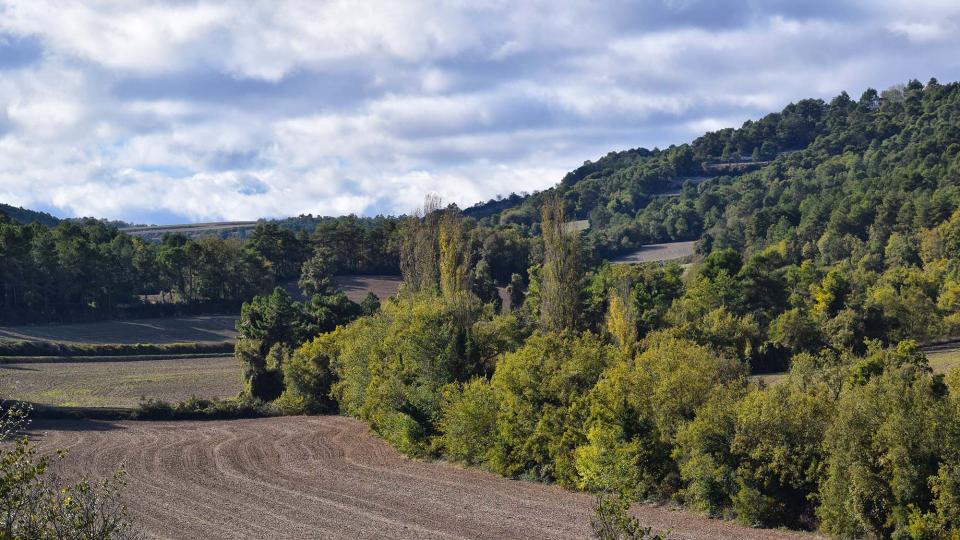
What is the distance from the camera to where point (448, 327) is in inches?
2074

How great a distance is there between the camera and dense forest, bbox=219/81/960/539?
2994cm

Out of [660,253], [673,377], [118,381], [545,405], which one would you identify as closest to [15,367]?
[118,381]

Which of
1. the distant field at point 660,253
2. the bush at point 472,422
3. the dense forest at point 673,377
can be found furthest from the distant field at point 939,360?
the distant field at point 660,253

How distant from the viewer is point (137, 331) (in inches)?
4094

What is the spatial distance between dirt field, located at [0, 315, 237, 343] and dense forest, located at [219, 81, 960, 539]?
2784 cm

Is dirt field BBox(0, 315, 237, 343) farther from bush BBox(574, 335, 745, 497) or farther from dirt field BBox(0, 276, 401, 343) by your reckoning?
bush BBox(574, 335, 745, 497)

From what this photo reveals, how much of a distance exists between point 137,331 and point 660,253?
101 metres

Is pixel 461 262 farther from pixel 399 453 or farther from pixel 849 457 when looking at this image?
pixel 849 457

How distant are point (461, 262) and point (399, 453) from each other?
27.4m

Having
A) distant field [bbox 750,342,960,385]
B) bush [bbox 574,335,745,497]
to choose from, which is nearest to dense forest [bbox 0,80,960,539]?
bush [bbox 574,335,745,497]

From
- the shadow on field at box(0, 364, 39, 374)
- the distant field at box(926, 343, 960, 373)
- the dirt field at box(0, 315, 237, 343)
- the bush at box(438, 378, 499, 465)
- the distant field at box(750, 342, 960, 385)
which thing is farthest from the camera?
the dirt field at box(0, 315, 237, 343)

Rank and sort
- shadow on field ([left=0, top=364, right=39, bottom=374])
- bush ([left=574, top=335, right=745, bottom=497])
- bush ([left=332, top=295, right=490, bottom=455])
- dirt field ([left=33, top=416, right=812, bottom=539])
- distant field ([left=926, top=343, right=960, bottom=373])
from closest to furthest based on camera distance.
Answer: dirt field ([left=33, top=416, right=812, bottom=539]) → bush ([left=574, top=335, right=745, bottom=497]) → bush ([left=332, top=295, right=490, bottom=455]) → distant field ([left=926, top=343, right=960, bottom=373]) → shadow on field ([left=0, top=364, right=39, bottom=374])

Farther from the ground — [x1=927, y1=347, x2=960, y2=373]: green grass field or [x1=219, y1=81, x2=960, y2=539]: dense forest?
[x1=219, y1=81, x2=960, y2=539]: dense forest

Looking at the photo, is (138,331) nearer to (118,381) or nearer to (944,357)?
(118,381)
